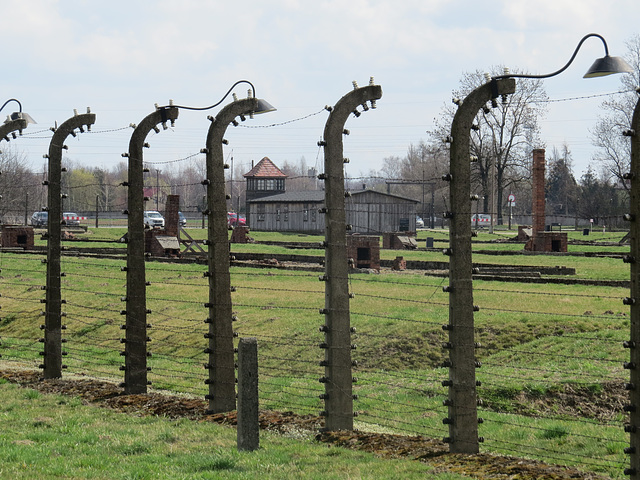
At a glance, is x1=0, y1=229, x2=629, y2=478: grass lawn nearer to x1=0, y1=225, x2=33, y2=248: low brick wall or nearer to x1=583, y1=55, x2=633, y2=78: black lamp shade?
x1=583, y1=55, x2=633, y2=78: black lamp shade

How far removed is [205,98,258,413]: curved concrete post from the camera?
10492 mm

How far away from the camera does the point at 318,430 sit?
9211 millimetres

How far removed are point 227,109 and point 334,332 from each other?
3.31 metres

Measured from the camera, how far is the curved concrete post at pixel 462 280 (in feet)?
26.9

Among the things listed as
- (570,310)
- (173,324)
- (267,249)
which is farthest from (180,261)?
(570,310)

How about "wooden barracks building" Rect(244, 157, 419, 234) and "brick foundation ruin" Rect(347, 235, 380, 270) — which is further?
"wooden barracks building" Rect(244, 157, 419, 234)

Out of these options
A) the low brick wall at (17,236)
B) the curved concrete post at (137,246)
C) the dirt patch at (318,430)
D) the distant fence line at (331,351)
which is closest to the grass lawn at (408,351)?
the distant fence line at (331,351)

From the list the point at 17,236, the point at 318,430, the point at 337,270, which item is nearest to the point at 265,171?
the point at 17,236

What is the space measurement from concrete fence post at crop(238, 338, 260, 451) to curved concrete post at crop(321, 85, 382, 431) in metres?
1.20

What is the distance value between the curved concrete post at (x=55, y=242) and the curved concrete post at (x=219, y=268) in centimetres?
353

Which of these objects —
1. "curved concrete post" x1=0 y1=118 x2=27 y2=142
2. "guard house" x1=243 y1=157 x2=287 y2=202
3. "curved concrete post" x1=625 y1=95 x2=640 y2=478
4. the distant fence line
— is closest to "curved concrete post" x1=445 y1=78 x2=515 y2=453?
the distant fence line

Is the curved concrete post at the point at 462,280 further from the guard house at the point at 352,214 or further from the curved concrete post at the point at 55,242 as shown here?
the guard house at the point at 352,214

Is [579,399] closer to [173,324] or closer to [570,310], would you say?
[570,310]

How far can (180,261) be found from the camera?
3331 centimetres
